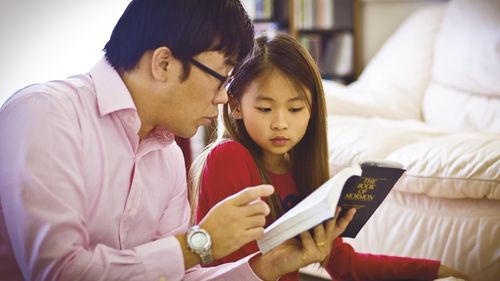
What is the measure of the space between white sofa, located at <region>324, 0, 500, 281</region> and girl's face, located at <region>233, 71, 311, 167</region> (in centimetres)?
56

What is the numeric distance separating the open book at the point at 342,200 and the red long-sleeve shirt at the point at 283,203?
0.75 feet

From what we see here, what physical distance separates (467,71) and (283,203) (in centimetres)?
153

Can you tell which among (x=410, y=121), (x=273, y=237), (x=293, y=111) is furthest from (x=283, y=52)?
(x=410, y=121)

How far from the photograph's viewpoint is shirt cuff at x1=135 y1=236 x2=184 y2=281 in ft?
2.96

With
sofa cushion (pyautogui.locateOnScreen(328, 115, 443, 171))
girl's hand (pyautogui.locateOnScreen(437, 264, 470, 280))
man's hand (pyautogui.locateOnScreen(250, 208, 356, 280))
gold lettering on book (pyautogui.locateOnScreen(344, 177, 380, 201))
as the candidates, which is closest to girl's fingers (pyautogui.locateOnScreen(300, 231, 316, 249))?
man's hand (pyautogui.locateOnScreen(250, 208, 356, 280))

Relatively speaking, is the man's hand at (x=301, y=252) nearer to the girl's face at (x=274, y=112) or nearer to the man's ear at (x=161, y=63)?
the girl's face at (x=274, y=112)

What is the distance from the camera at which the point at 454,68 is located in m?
2.57

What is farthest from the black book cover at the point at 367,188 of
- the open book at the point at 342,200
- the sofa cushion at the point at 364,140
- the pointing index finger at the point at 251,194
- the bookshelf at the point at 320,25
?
Answer: the bookshelf at the point at 320,25

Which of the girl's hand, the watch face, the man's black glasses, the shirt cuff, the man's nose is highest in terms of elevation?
the man's black glasses

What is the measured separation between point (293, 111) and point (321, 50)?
2484 mm

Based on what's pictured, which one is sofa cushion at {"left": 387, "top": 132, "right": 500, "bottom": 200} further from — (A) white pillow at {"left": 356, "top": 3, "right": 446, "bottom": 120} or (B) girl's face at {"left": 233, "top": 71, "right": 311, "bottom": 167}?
(A) white pillow at {"left": 356, "top": 3, "right": 446, "bottom": 120}

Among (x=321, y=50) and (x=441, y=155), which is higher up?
(x=321, y=50)

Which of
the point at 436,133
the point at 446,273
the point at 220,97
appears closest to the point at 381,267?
the point at 446,273

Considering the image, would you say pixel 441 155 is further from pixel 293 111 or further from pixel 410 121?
pixel 410 121
